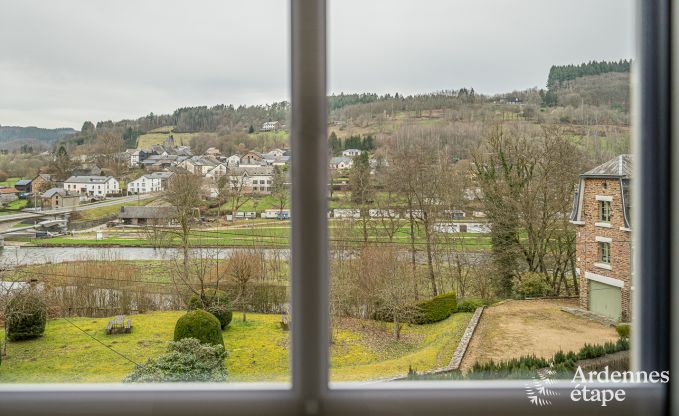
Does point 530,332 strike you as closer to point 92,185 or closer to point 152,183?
point 152,183

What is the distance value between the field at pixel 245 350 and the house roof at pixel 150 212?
36 centimetres

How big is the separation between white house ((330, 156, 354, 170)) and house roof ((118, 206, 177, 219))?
616 millimetres

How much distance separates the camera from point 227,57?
161 cm

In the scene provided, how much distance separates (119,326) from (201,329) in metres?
0.31

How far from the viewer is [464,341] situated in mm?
1536

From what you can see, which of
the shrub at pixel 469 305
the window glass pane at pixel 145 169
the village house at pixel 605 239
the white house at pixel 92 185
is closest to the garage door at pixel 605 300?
the village house at pixel 605 239

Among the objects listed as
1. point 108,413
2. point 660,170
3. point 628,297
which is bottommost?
point 108,413

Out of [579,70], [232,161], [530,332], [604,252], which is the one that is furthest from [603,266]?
[232,161]

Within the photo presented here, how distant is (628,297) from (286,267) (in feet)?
3.99

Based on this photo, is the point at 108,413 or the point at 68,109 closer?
the point at 108,413

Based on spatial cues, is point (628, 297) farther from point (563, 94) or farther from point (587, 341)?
point (563, 94)

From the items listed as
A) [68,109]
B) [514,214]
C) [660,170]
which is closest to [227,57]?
[68,109]

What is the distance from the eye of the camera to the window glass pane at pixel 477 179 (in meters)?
1.54

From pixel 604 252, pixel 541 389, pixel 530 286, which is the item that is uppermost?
pixel 604 252
